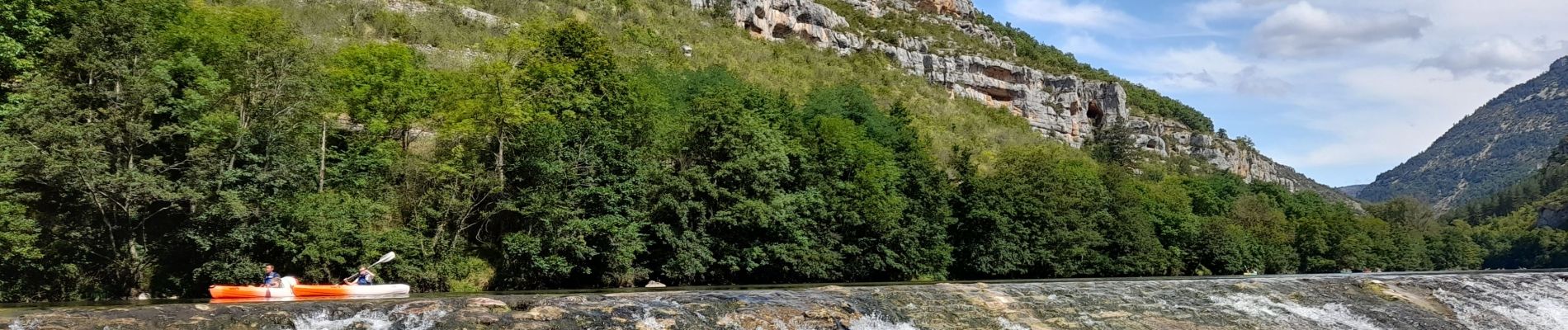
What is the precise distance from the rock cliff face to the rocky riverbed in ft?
338

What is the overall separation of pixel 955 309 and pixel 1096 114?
538ft

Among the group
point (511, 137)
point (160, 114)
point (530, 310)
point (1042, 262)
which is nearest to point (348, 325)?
point (530, 310)

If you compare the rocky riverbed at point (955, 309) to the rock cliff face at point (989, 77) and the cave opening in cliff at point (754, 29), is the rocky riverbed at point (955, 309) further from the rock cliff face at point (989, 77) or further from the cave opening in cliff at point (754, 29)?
the rock cliff face at point (989, 77)

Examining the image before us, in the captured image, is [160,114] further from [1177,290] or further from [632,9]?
[632,9]

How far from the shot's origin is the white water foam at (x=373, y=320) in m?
20.6

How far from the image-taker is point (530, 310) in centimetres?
2253

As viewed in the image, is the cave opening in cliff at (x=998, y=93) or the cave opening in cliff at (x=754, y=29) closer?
the cave opening in cliff at (x=754, y=29)

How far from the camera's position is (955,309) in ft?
89.1

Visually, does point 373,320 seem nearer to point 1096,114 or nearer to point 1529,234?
point 1096,114

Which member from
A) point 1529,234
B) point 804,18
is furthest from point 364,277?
point 1529,234

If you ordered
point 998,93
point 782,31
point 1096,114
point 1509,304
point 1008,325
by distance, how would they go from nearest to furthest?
point 1008,325 → point 1509,304 → point 782,31 → point 998,93 → point 1096,114

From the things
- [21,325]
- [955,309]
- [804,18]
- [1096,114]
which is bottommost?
[955,309]

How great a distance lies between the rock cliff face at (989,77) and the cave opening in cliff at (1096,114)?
0.57ft

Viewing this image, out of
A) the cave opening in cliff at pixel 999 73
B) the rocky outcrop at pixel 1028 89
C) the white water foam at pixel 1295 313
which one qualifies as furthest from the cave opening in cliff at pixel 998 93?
the white water foam at pixel 1295 313
